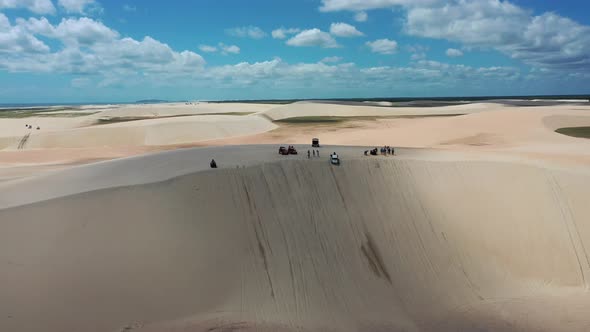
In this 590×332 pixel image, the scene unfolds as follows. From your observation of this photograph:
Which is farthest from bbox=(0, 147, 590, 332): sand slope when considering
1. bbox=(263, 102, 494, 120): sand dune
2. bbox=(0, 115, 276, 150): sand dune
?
bbox=(263, 102, 494, 120): sand dune

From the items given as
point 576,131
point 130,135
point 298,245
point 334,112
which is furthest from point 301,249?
point 334,112

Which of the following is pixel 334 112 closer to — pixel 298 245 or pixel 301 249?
pixel 298 245

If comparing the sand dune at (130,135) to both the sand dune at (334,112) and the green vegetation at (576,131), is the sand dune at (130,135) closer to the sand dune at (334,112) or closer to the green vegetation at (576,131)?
the sand dune at (334,112)

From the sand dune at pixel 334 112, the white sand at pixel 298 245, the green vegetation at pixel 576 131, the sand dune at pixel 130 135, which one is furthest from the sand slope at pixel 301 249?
the sand dune at pixel 334 112

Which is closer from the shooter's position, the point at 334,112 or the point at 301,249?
the point at 301,249

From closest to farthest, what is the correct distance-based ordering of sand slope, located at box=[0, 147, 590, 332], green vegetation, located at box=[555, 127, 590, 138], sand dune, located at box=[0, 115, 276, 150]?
sand slope, located at box=[0, 147, 590, 332]
green vegetation, located at box=[555, 127, 590, 138]
sand dune, located at box=[0, 115, 276, 150]

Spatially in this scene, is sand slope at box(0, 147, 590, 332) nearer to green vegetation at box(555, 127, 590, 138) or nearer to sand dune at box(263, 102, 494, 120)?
green vegetation at box(555, 127, 590, 138)
